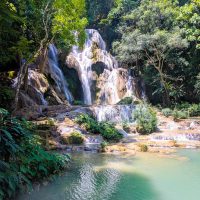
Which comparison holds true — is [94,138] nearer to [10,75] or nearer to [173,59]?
[10,75]

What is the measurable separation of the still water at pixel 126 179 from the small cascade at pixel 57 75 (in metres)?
13.0

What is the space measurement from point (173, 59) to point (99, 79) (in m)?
6.72

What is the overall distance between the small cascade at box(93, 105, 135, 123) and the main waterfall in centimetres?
516

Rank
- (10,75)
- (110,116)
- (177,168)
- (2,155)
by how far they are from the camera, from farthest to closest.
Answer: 1. (110,116)
2. (10,75)
3. (177,168)
4. (2,155)

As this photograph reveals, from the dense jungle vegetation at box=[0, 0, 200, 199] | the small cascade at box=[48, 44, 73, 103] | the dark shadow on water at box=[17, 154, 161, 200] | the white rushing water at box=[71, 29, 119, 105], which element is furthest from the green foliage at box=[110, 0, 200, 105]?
the dark shadow on water at box=[17, 154, 161, 200]

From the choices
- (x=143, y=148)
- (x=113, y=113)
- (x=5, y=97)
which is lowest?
(x=143, y=148)

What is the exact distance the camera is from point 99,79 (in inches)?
1116

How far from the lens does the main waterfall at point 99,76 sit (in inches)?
1089

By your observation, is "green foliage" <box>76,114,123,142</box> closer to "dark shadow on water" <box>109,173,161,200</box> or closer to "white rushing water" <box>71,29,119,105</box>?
"dark shadow on water" <box>109,173,161,200</box>

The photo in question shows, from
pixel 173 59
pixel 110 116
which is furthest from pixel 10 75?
pixel 173 59

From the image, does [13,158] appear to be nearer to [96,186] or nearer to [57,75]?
[96,186]

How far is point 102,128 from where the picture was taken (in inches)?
618

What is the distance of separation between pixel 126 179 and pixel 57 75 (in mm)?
17368

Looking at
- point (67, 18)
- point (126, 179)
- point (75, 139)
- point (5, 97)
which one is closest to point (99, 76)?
point (67, 18)
